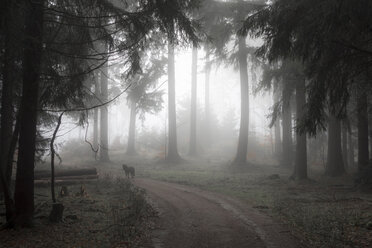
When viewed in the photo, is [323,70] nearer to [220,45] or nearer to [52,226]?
[52,226]

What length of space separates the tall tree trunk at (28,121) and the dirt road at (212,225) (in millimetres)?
3837

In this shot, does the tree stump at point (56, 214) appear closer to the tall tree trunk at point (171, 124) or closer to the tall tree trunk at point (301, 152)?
the tall tree trunk at point (301, 152)

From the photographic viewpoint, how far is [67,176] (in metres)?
17.7

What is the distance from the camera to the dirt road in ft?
25.6

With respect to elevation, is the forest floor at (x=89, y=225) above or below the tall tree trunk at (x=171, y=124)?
below

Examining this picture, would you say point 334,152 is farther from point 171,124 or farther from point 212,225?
point 212,225

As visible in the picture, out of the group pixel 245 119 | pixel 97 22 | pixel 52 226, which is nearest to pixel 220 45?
pixel 245 119

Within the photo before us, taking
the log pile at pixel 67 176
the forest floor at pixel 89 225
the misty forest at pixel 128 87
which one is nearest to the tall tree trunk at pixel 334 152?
the misty forest at pixel 128 87

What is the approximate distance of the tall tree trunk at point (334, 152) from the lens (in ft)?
65.5

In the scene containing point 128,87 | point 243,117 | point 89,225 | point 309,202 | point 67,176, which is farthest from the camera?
point 243,117

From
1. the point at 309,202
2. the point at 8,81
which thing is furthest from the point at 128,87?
the point at 309,202

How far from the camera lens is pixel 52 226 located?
9273mm

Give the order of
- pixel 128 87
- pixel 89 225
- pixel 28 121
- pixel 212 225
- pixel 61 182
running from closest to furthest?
pixel 128 87, pixel 28 121, pixel 212 225, pixel 89 225, pixel 61 182

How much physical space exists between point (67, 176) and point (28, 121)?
376 inches
